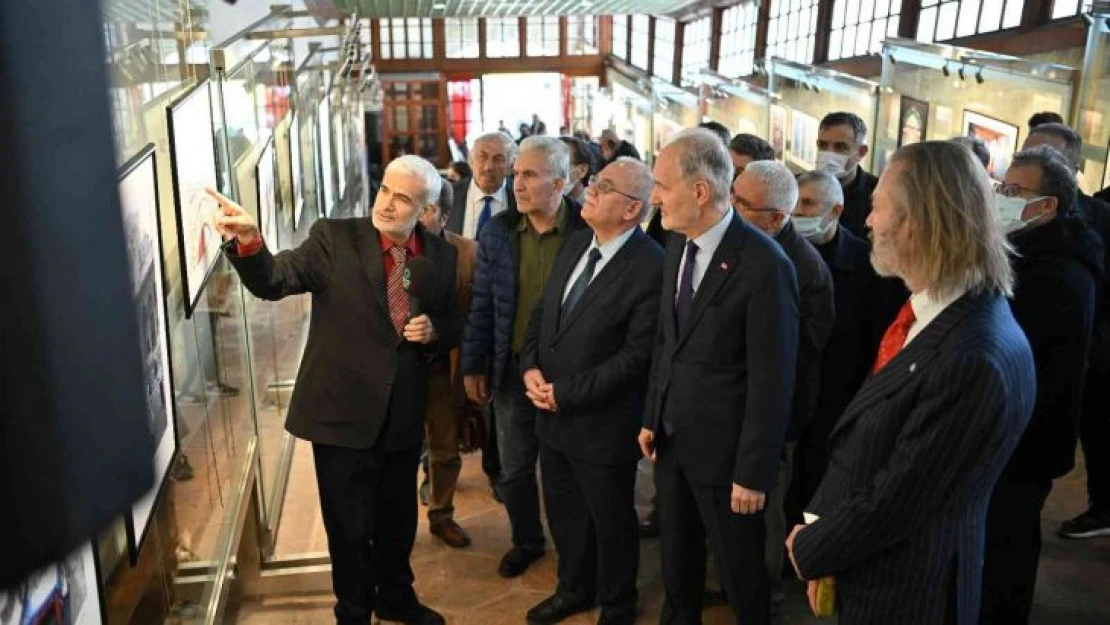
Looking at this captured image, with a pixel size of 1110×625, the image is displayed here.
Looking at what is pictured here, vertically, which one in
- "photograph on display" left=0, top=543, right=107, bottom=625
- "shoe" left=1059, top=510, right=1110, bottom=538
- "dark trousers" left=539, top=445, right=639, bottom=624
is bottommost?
"shoe" left=1059, top=510, right=1110, bottom=538

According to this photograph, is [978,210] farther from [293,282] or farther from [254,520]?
[254,520]

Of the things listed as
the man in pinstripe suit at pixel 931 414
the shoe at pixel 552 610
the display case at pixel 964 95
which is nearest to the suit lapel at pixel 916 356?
the man in pinstripe suit at pixel 931 414

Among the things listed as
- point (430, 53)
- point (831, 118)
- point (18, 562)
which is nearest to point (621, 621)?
point (831, 118)

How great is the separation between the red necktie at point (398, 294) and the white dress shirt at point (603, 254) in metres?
0.60

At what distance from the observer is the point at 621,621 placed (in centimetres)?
371

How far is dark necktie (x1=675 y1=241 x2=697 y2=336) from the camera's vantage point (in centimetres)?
307

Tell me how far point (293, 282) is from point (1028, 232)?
95.1 inches

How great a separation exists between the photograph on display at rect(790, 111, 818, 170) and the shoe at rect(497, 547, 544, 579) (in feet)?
16.4

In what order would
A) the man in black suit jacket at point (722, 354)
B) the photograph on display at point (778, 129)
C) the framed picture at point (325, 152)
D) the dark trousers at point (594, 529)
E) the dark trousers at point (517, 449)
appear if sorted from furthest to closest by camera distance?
the photograph on display at point (778, 129), the framed picture at point (325, 152), the dark trousers at point (517, 449), the dark trousers at point (594, 529), the man in black suit jacket at point (722, 354)

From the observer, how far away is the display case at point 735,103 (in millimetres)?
9648

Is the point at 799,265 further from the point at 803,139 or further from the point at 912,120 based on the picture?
the point at 803,139

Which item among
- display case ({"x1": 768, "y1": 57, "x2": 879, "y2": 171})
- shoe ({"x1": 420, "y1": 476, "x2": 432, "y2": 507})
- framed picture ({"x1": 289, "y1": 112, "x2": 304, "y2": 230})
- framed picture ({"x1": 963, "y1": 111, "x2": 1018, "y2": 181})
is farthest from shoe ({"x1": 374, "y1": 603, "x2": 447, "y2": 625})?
display case ({"x1": 768, "y1": 57, "x2": 879, "y2": 171})

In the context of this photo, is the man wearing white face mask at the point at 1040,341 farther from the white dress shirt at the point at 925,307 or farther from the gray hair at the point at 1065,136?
the gray hair at the point at 1065,136

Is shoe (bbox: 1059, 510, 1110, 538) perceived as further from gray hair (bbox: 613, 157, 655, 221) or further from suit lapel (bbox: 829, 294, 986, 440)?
suit lapel (bbox: 829, 294, 986, 440)
